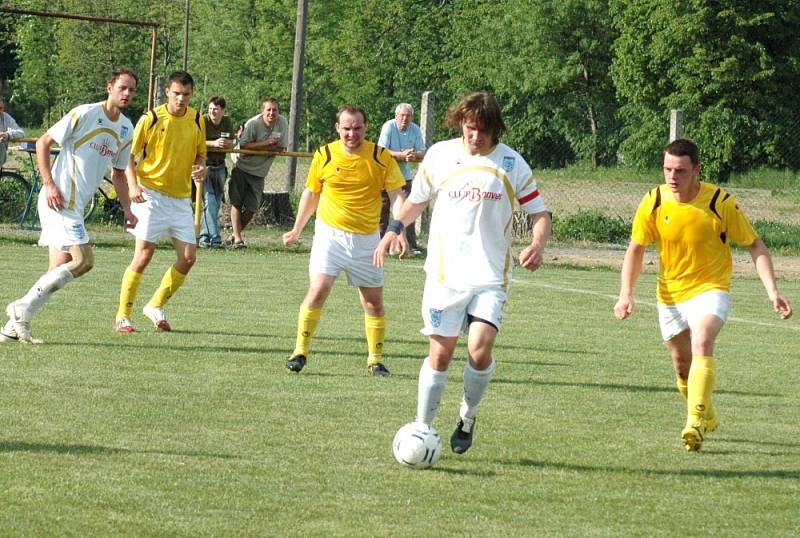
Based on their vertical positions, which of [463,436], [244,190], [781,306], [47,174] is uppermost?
[47,174]

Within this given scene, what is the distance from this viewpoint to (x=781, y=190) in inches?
1242

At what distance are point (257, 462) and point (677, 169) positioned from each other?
8.87 ft

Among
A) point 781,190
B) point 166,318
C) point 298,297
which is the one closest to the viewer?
point 166,318

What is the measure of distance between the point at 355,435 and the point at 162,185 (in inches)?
183

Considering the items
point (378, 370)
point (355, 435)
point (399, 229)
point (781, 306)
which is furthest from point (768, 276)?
point (378, 370)

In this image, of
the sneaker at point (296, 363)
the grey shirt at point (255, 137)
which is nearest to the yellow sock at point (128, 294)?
the sneaker at point (296, 363)

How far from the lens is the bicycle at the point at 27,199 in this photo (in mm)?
20609

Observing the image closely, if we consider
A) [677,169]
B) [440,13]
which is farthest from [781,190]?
[440,13]

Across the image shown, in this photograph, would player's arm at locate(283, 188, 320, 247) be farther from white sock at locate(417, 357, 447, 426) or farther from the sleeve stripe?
white sock at locate(417, 357, 447, 426)

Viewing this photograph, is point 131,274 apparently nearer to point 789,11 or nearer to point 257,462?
point 257,462

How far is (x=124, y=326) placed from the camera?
11.5 metres

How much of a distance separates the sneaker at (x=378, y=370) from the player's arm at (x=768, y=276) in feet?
9.77

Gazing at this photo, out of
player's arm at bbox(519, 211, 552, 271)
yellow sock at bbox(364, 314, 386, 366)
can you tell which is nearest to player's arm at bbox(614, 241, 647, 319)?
player's arm at bbox(519, 211, 552, 271)

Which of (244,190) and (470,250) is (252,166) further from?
(470,250)
